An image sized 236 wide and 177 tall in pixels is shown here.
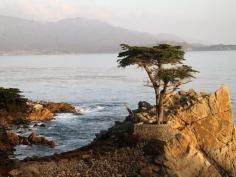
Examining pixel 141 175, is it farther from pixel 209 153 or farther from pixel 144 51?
pixel 144 51

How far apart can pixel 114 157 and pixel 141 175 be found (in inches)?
105

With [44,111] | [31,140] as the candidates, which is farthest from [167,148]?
[44,111]

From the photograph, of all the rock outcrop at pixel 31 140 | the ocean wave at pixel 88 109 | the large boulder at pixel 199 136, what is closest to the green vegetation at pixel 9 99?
the large boulder at pixel 199 136

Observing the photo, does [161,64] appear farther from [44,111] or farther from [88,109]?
[88,109]

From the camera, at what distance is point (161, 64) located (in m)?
38.5

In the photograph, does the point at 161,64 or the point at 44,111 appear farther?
the point at 44,111

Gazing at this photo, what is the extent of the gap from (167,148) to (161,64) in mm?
10242

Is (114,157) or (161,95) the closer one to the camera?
(114,157)

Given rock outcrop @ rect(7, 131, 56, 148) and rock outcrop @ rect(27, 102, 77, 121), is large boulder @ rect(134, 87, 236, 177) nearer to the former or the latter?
rock outcrop @ rect(7, 131, 56, 148)

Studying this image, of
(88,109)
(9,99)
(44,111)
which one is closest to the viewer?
(9,99)

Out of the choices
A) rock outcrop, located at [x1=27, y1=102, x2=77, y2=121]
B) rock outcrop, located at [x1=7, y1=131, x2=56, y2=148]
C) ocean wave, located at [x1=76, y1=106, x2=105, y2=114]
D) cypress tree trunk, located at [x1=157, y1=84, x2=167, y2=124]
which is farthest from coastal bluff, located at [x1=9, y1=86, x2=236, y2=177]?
ocean wave, located at [x1=76, y1=106, x2=105, y2=114]

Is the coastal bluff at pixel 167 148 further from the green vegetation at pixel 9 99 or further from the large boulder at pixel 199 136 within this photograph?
the green vegetation at pixel 9 99

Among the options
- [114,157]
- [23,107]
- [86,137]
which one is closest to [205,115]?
[114,157]

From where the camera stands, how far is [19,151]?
43000 millimetres
